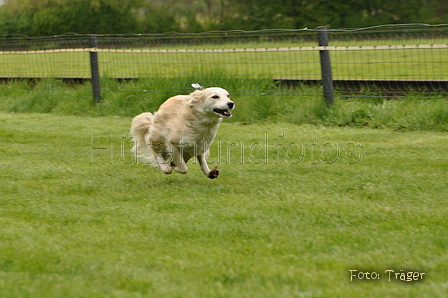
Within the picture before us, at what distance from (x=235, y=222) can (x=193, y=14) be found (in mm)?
32727

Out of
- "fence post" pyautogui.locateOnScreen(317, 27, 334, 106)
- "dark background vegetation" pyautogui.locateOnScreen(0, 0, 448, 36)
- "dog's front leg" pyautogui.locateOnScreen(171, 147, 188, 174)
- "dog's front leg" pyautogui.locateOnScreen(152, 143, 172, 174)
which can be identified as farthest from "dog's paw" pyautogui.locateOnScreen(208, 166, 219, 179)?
"dark background vegetation" pyautogui.locateOnScreen(0, 0, 448, 36)

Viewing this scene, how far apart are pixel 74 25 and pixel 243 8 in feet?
33.0

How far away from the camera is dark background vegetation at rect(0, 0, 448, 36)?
31016 mm

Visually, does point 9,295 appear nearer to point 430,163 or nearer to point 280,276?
point 280,276

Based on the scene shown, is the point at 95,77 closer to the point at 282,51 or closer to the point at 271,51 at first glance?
the point at 271,51

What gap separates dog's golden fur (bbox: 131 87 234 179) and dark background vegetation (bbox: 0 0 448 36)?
2587 cm

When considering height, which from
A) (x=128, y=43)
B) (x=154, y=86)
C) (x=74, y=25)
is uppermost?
(x=74, y=25)

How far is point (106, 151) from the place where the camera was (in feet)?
23.5

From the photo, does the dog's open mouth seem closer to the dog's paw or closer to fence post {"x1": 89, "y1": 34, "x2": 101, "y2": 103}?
the dog's paw

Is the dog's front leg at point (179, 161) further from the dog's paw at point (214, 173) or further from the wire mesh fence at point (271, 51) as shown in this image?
the wire mesh fence at point (271, 51)

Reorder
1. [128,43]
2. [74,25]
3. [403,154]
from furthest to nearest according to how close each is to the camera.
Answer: [74,25] → [128,43] → [403,154]

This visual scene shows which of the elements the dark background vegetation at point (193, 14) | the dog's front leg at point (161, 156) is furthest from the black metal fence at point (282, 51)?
the dark background vegetation at point (193, 14)

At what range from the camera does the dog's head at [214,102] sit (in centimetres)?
517

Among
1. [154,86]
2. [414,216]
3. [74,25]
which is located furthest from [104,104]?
[74,25]
